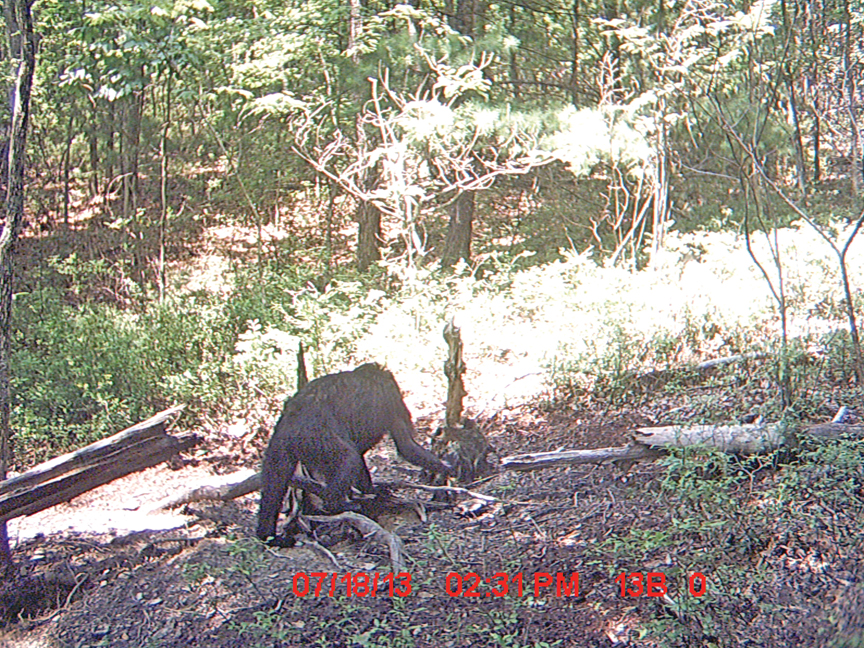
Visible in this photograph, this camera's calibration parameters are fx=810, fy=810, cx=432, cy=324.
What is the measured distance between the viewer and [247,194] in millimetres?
9961

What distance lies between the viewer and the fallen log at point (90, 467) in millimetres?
4207

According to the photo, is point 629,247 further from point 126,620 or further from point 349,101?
point 126,620

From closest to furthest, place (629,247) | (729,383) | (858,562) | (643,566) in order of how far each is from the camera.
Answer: (858,562), (643,566), (729,383), (629,247)

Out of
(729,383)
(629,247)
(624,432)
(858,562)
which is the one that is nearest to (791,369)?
(729,383)

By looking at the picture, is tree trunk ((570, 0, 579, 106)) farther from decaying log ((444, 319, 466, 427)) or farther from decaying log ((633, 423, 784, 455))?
decaying log ((633, 423, 784, 455))

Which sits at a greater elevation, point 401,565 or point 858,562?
point 858,562

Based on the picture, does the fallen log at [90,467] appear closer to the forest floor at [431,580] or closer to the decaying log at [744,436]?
the forest floor at [431,580]

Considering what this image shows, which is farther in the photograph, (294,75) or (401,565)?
(294,75)

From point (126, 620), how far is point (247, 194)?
7.20m

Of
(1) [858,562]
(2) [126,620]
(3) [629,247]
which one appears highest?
(3) [629,247]
